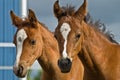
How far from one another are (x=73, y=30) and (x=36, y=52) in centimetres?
168

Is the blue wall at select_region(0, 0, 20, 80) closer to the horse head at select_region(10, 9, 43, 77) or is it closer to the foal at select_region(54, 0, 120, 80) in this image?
the horse head at select_region(10, 9, 43, 77)

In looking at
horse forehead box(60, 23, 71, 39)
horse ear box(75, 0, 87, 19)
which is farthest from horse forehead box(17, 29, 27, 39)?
horse forehead box(60, 23, 71, 39)

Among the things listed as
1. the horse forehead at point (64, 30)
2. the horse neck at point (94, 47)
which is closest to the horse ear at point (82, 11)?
the horse neck at point (94, 47)

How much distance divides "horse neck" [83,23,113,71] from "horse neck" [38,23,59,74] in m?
1.50

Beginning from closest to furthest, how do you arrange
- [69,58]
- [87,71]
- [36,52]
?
[69,58]
[87,71]
[36,52]

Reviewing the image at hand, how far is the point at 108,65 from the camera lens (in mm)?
9336

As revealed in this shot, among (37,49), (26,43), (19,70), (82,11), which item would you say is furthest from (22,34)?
(82,11)

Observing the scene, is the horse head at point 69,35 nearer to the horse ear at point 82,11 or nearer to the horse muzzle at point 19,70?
the horse ear at point 82,11

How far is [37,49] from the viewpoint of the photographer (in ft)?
34.3

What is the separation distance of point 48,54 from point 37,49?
1.38ft

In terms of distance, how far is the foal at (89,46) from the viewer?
8945 mm

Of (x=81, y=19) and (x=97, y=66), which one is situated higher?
(x=81, y=19)

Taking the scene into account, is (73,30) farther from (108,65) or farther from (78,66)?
(78,66)

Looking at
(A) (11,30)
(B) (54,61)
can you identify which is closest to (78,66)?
(B) (54,61)
